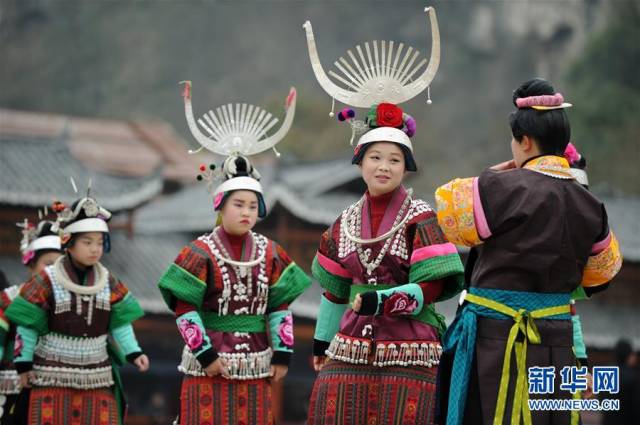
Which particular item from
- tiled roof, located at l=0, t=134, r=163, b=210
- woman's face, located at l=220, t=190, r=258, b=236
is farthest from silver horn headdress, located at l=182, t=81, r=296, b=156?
tiled roof, located at l=0, t=134, r=163, b=210

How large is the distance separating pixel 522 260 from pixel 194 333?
6.63 feet

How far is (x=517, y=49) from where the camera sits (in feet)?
185

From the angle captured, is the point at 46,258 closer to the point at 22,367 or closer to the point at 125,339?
the point at 125,339

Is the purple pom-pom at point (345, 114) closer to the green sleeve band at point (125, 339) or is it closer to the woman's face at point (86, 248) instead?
the woman's face at point (86, 248)

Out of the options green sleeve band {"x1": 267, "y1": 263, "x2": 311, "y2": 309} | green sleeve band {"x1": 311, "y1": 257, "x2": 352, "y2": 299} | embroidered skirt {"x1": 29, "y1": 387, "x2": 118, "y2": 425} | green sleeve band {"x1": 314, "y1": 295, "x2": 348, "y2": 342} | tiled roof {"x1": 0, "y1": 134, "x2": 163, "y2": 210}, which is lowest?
embroidered skirt {"x1": 29, "y1": 387, "x2": 118, "y2": 425}

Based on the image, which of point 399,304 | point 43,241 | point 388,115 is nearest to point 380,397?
point 399,304

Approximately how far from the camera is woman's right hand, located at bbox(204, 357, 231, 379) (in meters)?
6.56

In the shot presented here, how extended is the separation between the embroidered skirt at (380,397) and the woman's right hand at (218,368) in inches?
33.6

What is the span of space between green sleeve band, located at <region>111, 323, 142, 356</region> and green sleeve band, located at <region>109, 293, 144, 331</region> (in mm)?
39

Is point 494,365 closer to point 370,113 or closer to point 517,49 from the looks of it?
point 370,113

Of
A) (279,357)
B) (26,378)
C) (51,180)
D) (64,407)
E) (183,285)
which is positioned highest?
(51,180)

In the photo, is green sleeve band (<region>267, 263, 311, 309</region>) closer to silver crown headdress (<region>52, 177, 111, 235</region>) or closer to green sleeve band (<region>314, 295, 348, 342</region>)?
green sleeve band (<region>314, 295, 348, 342</region>)

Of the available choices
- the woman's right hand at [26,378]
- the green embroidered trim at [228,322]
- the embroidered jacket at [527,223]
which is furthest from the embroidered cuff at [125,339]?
the embroidered jacket at [527,223]

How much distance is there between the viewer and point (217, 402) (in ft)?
21.9
